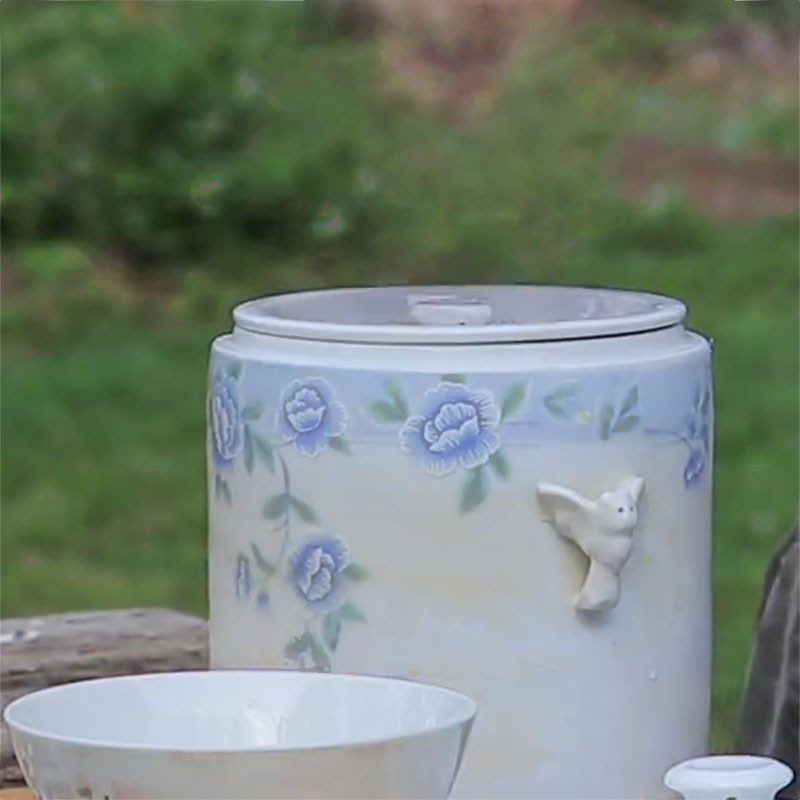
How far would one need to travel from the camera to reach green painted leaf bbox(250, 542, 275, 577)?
0.74 m

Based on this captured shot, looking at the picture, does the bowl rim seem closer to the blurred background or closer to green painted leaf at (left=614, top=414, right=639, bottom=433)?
green painted leaf at (left=614, top=414, right=639, bottom=433)

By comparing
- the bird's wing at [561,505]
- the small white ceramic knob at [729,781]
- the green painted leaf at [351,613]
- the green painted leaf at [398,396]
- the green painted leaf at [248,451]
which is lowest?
the small white ceramic knob at [729,781]

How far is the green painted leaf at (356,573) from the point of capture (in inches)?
27.9

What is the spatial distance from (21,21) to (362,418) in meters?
2.42

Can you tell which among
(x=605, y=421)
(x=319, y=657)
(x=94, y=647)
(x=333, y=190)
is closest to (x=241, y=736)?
(x=319, y=657)

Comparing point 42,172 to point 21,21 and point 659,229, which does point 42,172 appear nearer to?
point 21,21

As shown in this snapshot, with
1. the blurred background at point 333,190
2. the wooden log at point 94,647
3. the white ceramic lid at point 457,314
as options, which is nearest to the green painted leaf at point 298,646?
the white ceramic lid at point 457,314

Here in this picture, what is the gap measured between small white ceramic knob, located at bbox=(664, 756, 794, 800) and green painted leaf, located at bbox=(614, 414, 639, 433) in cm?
12

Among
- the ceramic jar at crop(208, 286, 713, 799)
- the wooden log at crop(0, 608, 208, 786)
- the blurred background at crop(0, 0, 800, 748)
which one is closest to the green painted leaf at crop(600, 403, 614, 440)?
the ceramic jar at crop(208, 286, 713, 799)

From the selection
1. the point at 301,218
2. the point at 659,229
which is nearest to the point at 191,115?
the point at 301,218

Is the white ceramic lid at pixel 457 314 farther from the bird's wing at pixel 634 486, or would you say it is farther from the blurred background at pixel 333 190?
the blurred background at pixel 333 190

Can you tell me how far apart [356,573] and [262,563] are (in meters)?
0.04

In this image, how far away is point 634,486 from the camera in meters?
0.71

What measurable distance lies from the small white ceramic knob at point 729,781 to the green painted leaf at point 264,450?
0.17 m
